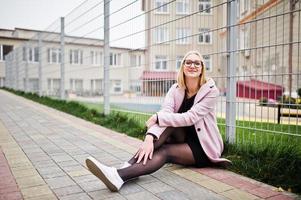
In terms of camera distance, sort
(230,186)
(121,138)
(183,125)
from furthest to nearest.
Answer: (121,138) → (183,125) → (230,186)

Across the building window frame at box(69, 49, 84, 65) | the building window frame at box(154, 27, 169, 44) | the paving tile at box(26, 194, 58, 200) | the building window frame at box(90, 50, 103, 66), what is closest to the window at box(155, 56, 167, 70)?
the building window frame at box(154, 27, 169, 44)

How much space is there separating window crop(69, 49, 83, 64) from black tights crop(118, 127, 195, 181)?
274 inches

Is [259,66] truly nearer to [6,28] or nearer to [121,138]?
[121,138]

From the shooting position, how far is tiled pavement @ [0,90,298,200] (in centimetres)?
263

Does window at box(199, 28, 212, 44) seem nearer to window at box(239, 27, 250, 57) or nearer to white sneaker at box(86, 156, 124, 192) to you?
window at box(239, 27, 250, 57)

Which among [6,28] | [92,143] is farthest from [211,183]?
[6,28]

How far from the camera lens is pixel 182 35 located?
4840 mm

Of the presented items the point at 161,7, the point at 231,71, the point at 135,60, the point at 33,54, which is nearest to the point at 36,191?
the point at 231,71

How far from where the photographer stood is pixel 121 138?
520cm

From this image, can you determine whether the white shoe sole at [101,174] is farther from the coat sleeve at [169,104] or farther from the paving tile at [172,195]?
the coat sleeve at [169,104]

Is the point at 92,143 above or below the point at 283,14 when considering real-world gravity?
below

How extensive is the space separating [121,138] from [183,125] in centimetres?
222

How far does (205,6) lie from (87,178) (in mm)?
2757

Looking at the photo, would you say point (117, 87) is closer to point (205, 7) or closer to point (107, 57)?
point (107, 57)
